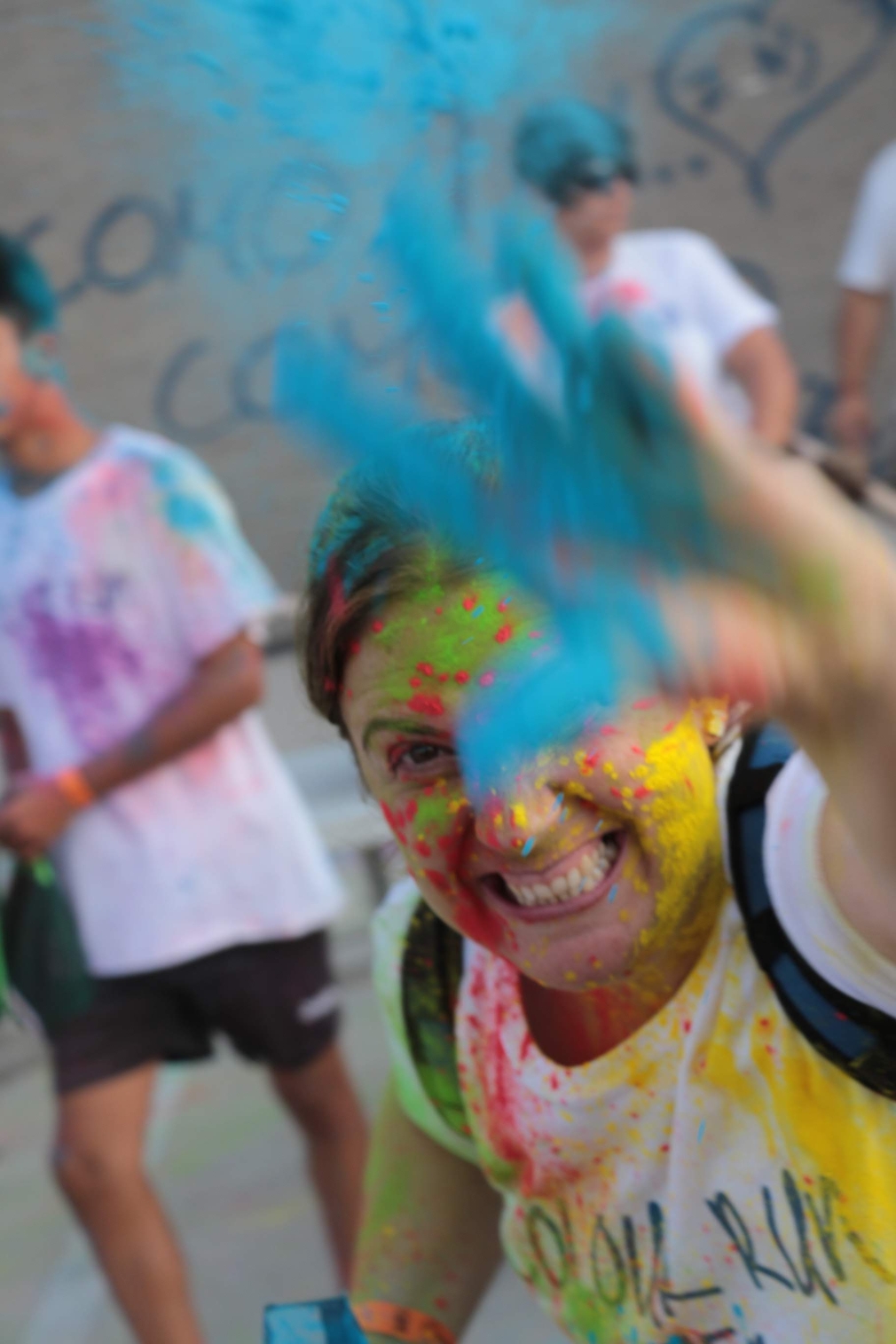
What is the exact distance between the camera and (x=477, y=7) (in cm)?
90

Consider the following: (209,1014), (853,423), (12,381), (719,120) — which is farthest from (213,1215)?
(719,120)

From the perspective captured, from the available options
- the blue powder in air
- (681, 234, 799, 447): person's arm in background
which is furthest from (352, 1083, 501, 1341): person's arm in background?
(681, 234, 799, 447): person's arm in background

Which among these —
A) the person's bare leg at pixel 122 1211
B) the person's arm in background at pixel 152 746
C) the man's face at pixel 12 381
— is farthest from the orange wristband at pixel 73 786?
the man's face at pixel 12 381

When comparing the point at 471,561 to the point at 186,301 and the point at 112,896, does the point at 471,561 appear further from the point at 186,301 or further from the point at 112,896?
the point at 112,896

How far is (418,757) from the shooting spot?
1237 millimetres

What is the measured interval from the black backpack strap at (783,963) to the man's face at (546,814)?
0.10 feet

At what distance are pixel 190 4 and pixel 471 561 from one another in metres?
0.39

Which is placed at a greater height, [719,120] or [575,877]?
[575,877]

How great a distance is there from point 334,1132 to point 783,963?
70.2 inches

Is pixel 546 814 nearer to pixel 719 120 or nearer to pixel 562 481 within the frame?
pixel 562 481

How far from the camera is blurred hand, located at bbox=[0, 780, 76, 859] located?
8.42 ft

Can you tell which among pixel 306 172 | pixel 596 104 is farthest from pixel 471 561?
pixel 596 104

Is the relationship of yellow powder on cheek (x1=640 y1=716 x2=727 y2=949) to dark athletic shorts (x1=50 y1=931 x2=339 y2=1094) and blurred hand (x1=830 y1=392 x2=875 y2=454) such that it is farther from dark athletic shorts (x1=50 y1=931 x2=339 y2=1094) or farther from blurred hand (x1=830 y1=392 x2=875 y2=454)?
blurred hand (x1=830 y1=392 x2=875 y2=454)

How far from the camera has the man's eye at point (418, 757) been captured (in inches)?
48.0
